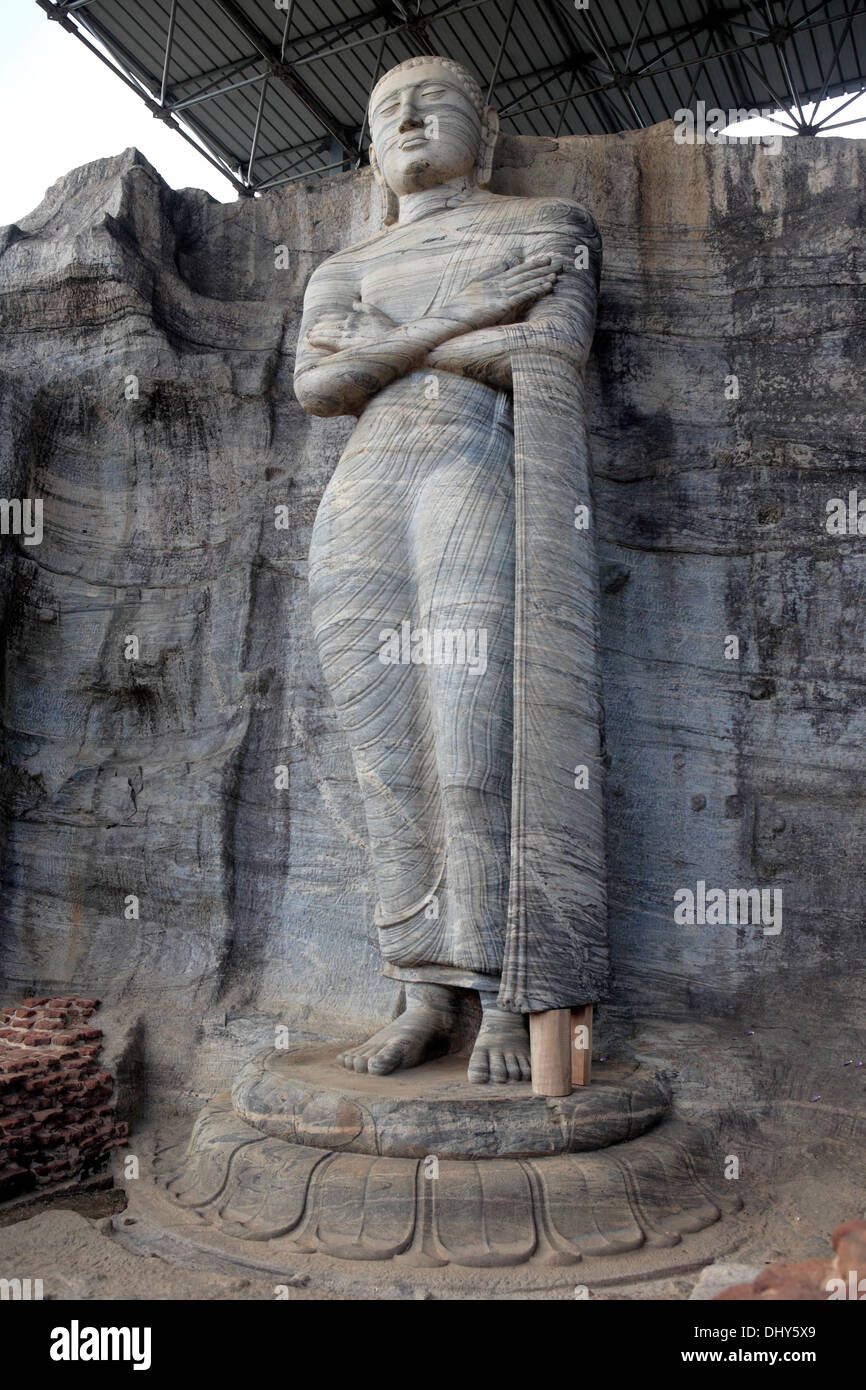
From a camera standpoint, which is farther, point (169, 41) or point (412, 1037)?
point (169, 41)

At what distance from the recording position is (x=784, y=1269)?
309 cm

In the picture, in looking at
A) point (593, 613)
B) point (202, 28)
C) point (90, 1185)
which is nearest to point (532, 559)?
point (593, 613)

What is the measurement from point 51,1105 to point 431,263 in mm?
4122

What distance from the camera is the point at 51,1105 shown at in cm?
496

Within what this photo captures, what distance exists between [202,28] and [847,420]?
844 cm

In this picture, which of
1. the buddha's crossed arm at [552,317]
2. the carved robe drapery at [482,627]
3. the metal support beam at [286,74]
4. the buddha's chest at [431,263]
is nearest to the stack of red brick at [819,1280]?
the carved robe drapery at [482,627]

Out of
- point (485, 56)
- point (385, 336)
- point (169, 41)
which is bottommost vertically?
point (385, 336)

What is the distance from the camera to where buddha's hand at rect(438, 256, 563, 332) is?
5.16 m

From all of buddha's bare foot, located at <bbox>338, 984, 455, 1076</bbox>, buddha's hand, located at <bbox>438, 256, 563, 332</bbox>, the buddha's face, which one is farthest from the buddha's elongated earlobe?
buddha's bare foot, located at <bbox>338, 984, 455, 1076</bbox>

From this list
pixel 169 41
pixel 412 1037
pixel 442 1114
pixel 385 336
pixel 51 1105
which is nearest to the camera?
pixel 442 1114

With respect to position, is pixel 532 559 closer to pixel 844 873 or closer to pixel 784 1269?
pixel 844 873

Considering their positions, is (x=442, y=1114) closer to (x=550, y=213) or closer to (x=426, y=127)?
(x=550, y=213)

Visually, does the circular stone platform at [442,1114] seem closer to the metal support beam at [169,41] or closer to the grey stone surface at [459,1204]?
the grey stone surface at [459,1204]

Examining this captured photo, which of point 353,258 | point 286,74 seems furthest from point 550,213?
point 286,74
